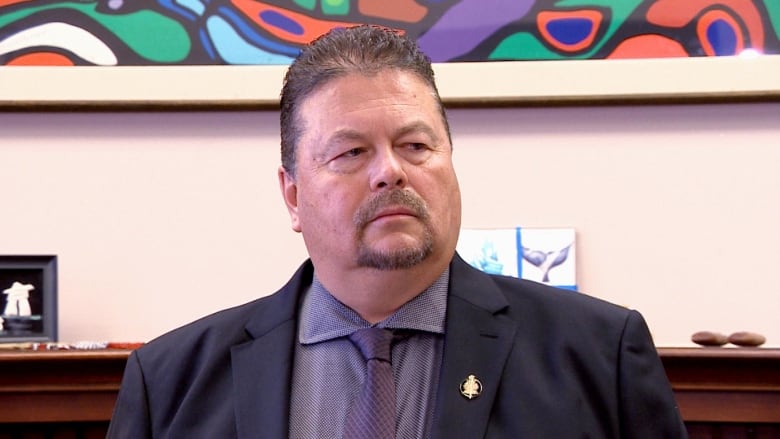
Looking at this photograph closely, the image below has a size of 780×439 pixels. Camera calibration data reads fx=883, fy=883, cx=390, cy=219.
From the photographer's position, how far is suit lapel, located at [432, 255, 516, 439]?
4.19 feet

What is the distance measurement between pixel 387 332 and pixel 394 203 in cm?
21

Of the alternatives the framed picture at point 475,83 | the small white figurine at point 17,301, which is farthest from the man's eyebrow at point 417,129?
the small white figurine at point 17,301

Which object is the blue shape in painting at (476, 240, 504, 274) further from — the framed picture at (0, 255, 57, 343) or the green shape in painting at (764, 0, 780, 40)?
the framed picture at (0, 255, 57, 343)

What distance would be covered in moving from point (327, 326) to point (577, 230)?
2.33ft

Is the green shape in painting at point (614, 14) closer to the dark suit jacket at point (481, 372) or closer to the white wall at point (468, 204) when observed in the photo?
the white wall at point (468, 204)

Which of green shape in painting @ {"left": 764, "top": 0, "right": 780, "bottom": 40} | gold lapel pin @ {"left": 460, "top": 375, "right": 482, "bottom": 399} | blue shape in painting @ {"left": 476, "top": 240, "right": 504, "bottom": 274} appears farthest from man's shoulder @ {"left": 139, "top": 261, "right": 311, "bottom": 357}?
green shape in painting @ {"left": 764, "top": 0, "right": 780, "bottom": 40}

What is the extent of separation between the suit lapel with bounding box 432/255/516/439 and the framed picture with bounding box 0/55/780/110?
56cm

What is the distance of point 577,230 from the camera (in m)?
1.93

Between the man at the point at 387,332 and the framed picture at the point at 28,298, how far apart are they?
40 centimetres

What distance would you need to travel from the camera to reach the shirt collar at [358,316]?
1.42 meters

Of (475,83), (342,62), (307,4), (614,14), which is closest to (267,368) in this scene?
(342,62)

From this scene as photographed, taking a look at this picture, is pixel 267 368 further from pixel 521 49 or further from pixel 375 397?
pixel 521 49

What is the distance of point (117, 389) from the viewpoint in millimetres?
1785

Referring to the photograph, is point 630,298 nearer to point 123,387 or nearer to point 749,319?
point 749,319
